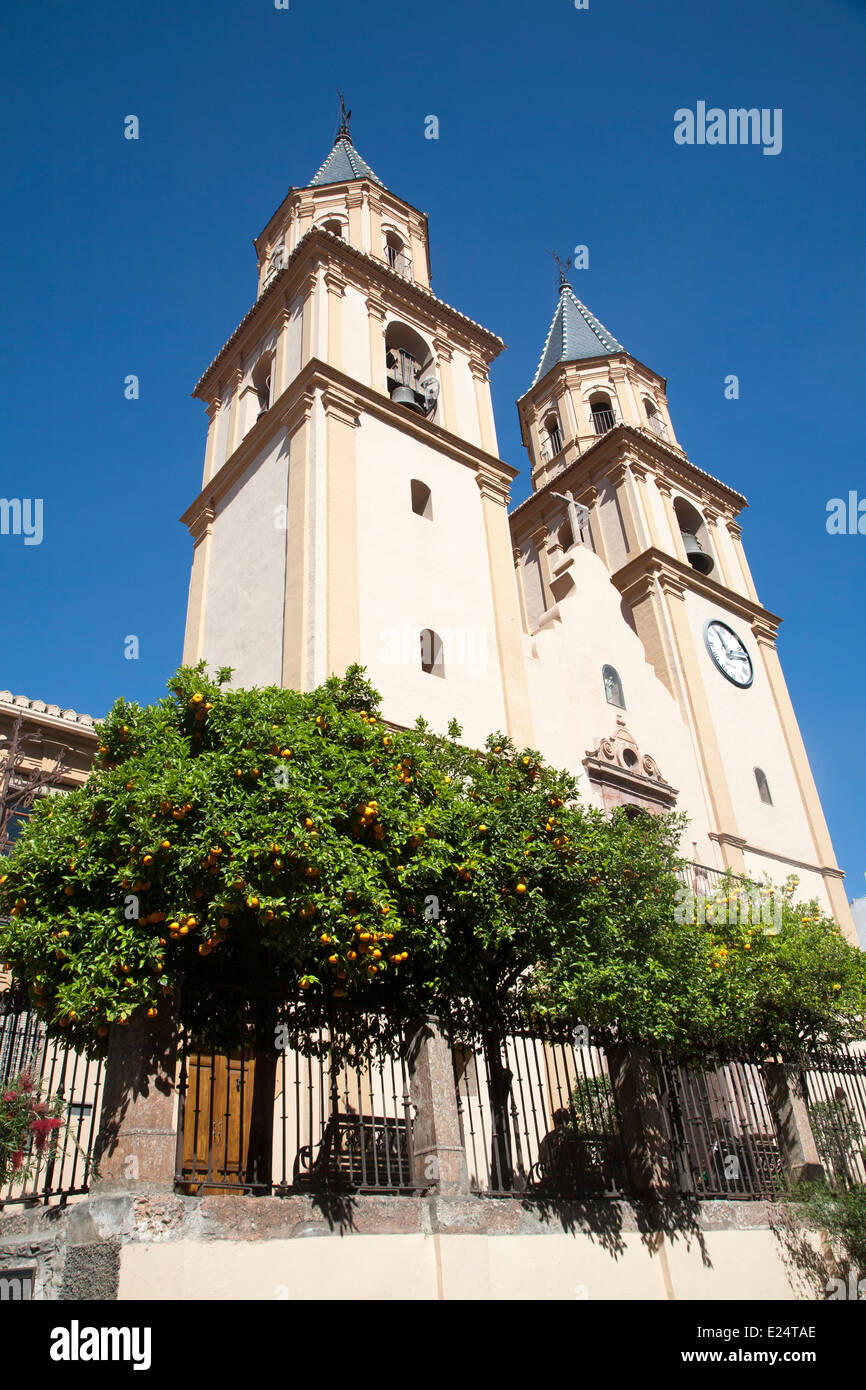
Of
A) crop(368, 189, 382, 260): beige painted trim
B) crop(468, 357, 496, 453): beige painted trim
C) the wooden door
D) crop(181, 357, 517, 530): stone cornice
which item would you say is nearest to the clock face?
crop(181, 357, 517, 530): stone cornice

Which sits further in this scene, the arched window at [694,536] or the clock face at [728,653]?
the arched window at [694,536]

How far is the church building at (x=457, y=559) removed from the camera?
18.3 meters

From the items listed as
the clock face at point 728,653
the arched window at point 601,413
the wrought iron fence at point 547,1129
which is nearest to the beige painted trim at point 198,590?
the wrought iron fence at point 547,1129

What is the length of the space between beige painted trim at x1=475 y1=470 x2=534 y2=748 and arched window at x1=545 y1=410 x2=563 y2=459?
1113 centimetres

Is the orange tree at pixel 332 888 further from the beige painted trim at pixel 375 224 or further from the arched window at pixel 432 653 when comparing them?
the beige painted trim at pixel 375 224

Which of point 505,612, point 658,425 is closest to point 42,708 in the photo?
point 505,612

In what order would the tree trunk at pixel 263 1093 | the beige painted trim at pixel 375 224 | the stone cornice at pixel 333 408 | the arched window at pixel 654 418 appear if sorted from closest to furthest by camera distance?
1. the tree trunk at pixel 263 1093
2. the stone cornice at pixel 333 408
3. the beige painted trim at pixel 375 224
4. the arched window at pixel 654 418

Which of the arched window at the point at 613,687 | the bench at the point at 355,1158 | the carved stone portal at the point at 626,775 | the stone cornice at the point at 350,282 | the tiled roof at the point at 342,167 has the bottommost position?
the bench at the point at 355,1158

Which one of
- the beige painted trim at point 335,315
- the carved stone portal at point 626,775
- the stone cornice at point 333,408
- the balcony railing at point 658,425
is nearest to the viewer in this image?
the stone cornice at point 333,408

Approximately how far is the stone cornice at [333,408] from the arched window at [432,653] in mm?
5114

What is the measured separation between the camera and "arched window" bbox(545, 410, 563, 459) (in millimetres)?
33219

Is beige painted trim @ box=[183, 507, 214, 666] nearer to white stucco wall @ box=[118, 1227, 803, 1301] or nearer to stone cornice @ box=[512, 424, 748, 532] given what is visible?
stone cornice @ box=[512, 424, 748, 532]

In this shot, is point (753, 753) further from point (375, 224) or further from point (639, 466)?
point (375, 224)
